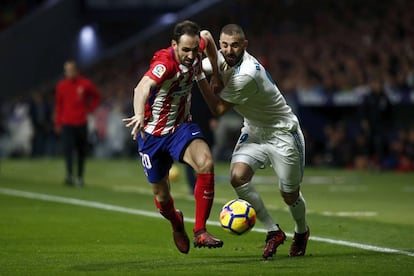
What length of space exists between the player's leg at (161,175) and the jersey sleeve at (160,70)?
0.64 meters

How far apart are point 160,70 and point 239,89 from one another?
0.76m

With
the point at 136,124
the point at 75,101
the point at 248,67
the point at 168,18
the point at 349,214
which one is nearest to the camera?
the point at 136,124

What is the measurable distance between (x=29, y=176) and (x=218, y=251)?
44.0ft

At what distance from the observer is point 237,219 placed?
29.8 ft

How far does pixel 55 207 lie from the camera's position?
1473cm

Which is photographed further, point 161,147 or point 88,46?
point 88,46

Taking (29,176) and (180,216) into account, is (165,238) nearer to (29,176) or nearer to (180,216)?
(180,216)

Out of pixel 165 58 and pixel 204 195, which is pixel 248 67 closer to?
pixel 165 58

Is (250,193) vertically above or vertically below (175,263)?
above

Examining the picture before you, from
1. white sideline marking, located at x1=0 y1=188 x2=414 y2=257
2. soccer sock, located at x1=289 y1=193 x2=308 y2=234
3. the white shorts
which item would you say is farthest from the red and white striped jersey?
white sideline marking, located at x1=0 y1=188 x2=414 y2=257

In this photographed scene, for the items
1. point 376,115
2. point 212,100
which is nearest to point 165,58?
point 212,100

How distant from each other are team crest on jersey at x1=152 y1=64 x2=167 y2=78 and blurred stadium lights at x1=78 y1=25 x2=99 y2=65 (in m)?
31.6

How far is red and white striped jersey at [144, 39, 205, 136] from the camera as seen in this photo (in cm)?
914

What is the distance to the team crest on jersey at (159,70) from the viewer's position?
352 inches
